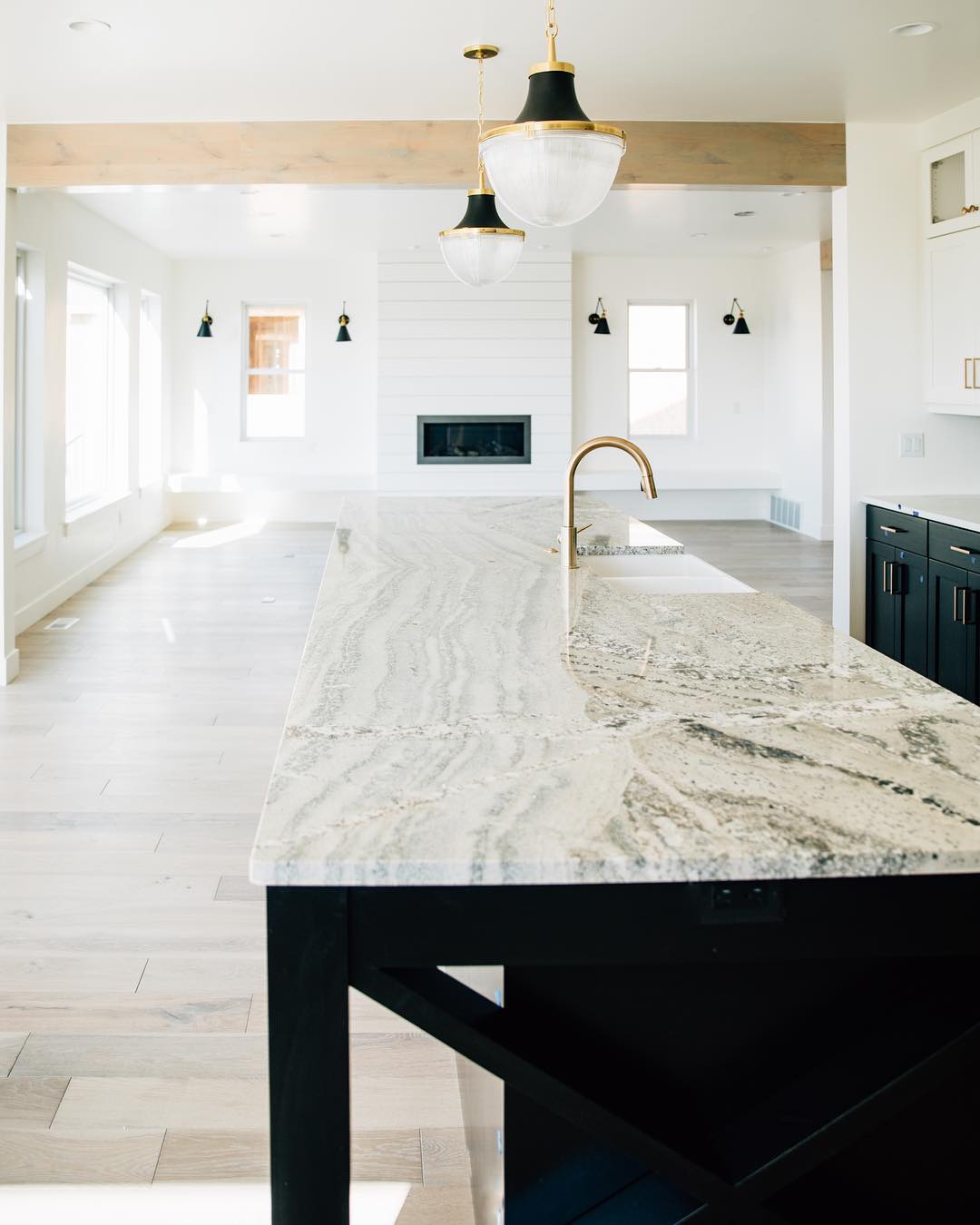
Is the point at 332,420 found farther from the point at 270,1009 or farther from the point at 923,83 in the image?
the point at 270,1009

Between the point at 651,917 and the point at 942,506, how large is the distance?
4.10 m

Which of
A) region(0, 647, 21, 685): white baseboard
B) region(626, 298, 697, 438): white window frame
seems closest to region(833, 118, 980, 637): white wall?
region(0, 647, 21, 685): white baseboard

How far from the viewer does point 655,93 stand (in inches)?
189

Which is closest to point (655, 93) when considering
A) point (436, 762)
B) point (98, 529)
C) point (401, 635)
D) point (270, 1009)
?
point (401, 635)

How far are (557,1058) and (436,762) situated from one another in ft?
1.18

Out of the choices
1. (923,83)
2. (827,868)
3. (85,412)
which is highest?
(923,83)

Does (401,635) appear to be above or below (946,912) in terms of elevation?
above

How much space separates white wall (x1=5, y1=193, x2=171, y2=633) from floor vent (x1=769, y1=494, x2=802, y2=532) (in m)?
5.93

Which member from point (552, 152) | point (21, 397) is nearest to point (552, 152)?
point (552, 152)

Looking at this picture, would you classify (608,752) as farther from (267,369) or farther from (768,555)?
(267,369)

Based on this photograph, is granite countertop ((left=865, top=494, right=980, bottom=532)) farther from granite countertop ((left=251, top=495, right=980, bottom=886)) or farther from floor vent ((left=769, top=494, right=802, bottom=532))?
floor vent ((left=769, top=494, right=802, bottom=532))

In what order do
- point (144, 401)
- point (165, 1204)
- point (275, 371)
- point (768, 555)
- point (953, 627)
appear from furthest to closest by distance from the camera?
point (275, 371), point (144, 401), point (768, 555), point (953, 627), point (165, 1204)

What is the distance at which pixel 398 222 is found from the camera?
9.20 metres

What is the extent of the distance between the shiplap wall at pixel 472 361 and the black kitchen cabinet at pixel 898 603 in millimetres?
6428
